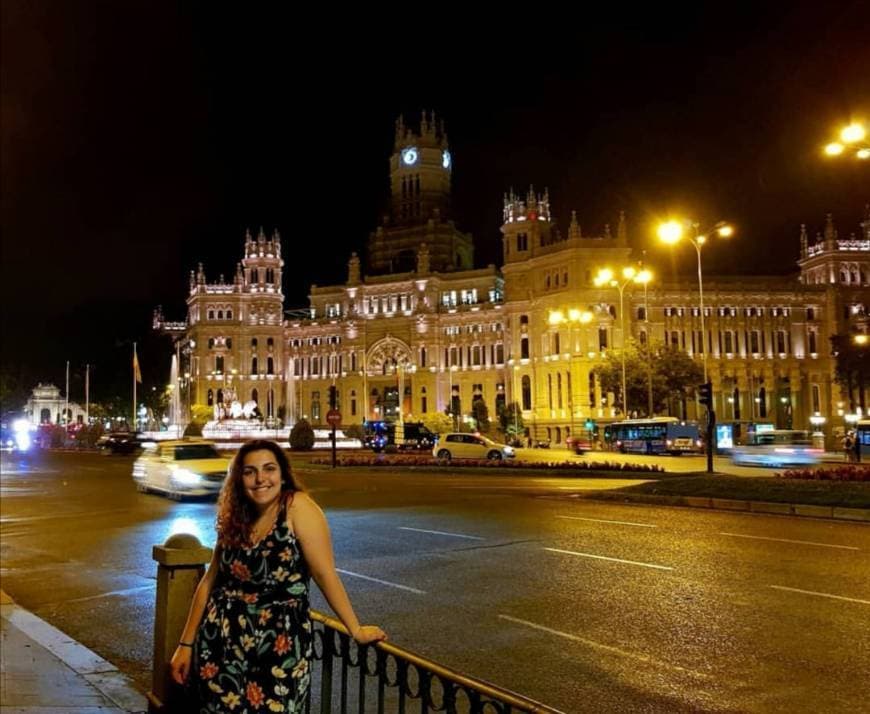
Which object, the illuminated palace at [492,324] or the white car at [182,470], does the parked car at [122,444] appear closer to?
the white car at [182,470]

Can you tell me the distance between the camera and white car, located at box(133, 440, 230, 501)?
2356 centimetres

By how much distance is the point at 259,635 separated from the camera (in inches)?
150

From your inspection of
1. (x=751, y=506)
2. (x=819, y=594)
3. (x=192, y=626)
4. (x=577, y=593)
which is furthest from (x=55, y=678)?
(x=751, y=506)

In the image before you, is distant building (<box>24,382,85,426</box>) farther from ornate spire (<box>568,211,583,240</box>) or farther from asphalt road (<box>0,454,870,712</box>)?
asphalt road (<box>0,454,870,712</box>)

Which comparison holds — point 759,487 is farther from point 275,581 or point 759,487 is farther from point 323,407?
point 323,407

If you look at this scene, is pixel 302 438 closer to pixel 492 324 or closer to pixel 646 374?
pixel 646 374

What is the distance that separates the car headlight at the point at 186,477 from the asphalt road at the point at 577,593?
3339mm

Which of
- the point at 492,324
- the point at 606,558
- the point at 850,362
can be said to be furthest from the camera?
the point at 492,324

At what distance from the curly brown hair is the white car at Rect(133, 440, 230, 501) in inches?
766

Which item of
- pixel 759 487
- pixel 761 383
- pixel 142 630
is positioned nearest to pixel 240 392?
pixel 761 383

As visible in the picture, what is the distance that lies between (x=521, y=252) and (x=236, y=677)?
96628mm

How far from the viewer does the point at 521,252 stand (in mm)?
98688

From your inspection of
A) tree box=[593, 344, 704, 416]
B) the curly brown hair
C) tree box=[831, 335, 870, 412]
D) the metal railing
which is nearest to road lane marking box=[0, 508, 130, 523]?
the metal railing

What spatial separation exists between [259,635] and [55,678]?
170 inches
